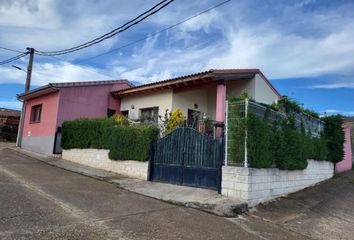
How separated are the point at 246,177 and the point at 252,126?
4.32 feet

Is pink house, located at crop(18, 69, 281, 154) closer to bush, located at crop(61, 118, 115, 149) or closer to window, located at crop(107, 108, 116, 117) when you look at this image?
window, located at crop(107, 108, 116, 117)

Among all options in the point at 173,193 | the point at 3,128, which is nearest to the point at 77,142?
the point at 173,193

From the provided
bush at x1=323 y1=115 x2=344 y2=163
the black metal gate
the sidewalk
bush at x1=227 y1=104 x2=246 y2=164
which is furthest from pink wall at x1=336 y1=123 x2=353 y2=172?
the sidewalk

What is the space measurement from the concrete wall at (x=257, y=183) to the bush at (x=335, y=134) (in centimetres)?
471

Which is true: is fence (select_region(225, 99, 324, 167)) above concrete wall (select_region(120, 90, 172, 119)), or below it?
below

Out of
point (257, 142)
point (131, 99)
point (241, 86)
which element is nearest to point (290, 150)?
point (257, 142)

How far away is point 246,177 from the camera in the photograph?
783 centimetres

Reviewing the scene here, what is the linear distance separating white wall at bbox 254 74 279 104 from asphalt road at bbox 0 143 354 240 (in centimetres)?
607

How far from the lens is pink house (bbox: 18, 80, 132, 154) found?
52.5 feet

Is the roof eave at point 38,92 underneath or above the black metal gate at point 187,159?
above

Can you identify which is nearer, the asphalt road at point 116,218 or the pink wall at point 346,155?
the asphalt road at point 116,218

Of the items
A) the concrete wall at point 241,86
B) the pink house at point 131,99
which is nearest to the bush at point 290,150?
the pink house at point 131,99

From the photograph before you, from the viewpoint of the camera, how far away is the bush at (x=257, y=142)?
8.02 meters

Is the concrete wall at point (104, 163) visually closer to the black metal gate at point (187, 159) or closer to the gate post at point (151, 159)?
the gate post at point (151, 159)
